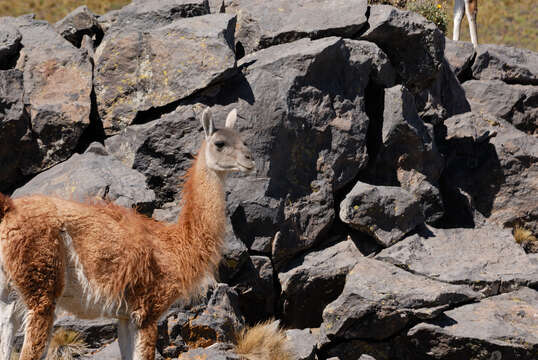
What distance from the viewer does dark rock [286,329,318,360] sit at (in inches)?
324

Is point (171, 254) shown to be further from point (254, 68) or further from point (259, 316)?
point (254, 68)

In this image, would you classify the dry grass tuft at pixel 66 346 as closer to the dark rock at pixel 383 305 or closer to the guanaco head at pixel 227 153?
the guanaco head at pixel 227 153

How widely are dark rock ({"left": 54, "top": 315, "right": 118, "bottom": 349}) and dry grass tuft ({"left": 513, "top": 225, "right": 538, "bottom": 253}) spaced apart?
7.28 metres

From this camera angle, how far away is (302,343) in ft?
27.8

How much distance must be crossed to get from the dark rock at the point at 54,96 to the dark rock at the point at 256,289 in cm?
307

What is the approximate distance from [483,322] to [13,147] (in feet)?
22.5

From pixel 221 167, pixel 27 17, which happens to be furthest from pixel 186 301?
pixel 27 17

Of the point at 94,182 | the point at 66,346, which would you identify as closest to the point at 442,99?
the point at 94,182

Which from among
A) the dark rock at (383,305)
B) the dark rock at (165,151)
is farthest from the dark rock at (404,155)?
the dark rock at (165,151)

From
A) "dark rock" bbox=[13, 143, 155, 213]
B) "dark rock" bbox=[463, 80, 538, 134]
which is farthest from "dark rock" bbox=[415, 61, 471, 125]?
"dark rock" bbox=[13, 143, 155, 213]

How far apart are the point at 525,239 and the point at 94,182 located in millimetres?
7554

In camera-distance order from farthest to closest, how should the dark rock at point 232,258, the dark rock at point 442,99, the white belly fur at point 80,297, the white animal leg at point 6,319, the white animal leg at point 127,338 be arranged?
the dark rock at point 442,99
the dark rock at point 232,258
the white animal leg at point 127,338
the white belly fur at point 80,297
the white animal leg at point 6,319

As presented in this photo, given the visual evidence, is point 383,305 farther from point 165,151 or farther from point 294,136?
point 165,151

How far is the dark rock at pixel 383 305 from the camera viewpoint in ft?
28.1
